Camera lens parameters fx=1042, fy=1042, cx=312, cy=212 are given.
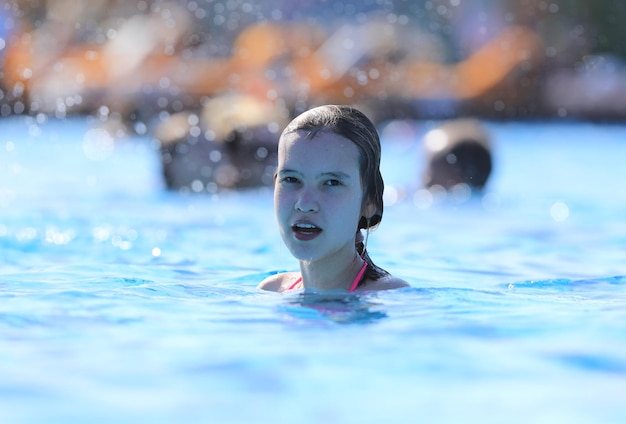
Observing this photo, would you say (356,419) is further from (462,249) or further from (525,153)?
(525,153)

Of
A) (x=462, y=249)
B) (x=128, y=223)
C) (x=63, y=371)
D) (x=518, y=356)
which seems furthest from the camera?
(x=128, y=223)

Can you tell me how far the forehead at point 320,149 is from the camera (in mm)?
3906

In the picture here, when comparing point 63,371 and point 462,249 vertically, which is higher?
point 462,249

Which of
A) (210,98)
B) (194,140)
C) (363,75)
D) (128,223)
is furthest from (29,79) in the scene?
(128,223)

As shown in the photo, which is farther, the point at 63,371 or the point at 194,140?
the point at 194,140

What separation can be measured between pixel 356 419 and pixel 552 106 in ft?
73.0

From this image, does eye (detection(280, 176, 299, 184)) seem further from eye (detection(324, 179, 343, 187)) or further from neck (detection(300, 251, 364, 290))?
neck (detection(300, 251, 364, 290))

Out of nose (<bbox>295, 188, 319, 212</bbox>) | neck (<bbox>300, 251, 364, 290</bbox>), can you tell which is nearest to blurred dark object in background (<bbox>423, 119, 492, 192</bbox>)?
neck (<bbox>300, 251, 364, 290</bbox>)

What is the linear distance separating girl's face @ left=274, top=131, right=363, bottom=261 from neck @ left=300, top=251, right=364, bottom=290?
22 cm

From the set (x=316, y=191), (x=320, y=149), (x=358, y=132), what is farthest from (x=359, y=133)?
(x=316, y=191)

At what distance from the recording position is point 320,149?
12.8ft

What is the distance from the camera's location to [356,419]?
2600mm

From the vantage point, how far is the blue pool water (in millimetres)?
2744

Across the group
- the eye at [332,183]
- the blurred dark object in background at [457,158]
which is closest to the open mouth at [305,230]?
the eye at [332,183]
